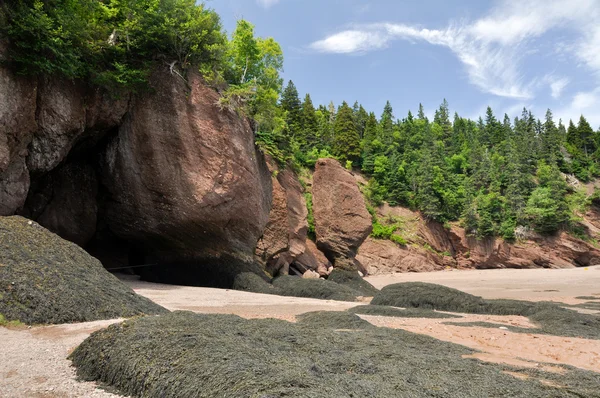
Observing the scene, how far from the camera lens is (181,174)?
16.5 m

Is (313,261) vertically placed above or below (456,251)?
below

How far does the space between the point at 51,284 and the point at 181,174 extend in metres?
9.18

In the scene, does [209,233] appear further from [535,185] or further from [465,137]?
[465,137]

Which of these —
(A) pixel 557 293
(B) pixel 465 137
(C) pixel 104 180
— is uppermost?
(B) pixel 465 137

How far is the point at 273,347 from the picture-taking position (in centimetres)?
495

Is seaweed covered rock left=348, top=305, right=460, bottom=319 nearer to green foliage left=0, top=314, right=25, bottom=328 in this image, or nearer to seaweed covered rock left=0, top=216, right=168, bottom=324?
seaweed covered rock left=0, top=216, right=168, bottom=324

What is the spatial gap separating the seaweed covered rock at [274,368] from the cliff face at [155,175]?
1167 centimetres

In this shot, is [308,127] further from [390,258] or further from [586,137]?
[586,137]

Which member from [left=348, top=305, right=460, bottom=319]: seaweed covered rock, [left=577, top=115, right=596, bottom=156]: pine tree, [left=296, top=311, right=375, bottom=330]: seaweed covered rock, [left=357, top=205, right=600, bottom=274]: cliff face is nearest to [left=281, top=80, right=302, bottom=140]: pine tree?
[left=357, top=205, right=600, bottom=274]: cliff face

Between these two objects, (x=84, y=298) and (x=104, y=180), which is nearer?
(x=84, y=298)

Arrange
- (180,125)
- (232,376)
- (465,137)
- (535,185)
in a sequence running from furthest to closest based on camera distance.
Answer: (465,137) → (535,185) → (180,125) → (232,376)

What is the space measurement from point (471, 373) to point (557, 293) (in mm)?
18101

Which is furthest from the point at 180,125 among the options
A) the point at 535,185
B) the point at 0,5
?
the point at 535,185

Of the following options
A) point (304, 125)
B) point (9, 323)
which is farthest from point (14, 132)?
point (304, 125)
